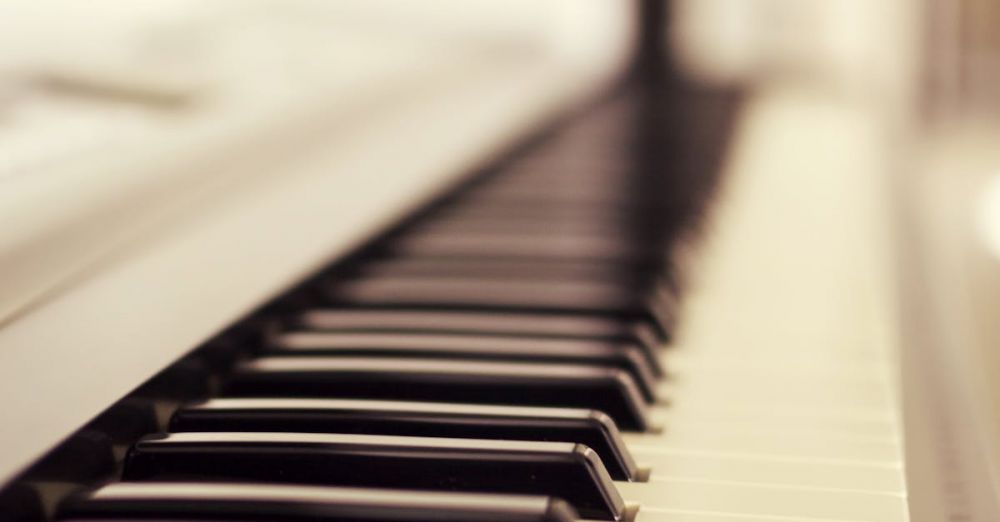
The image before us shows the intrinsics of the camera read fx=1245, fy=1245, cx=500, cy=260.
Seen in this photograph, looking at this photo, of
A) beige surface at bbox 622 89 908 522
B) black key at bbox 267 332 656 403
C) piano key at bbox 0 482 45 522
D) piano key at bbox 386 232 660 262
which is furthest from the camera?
piano key at bbox 386 232 660 262

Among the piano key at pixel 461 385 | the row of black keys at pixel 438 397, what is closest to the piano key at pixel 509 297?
the row of black keys at pixel 438 397

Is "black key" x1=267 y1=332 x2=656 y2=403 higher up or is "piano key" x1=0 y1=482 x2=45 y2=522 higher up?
"black key" x1=267 y1=332 x2=656 y2=403

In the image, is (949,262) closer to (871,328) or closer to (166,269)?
(871,328)

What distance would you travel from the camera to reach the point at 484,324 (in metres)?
0.74

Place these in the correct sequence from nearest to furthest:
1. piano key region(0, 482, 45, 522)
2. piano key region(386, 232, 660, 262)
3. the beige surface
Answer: piano key region(0, 482, 45, 522)
the beige surface
piano key region(386, 232, 660, 262)

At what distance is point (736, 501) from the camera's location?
0.54 meters

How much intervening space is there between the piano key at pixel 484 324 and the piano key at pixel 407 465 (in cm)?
21

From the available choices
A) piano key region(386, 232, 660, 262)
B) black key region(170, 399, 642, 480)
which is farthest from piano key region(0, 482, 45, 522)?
piano key region(386, 232, 660, 262)

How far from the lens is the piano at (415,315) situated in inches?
20.3

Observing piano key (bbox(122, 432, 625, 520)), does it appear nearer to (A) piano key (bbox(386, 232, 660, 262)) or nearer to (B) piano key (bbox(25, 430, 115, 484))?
(B) piano key (bbox(25, 430, 115, 484))

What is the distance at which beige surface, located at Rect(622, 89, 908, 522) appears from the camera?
55 cm

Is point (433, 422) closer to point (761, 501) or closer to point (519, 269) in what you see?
point (761, 501)

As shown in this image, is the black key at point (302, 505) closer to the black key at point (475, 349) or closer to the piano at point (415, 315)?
the piano at point (415, 315)

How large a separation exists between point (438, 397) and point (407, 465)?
12 centimetres
